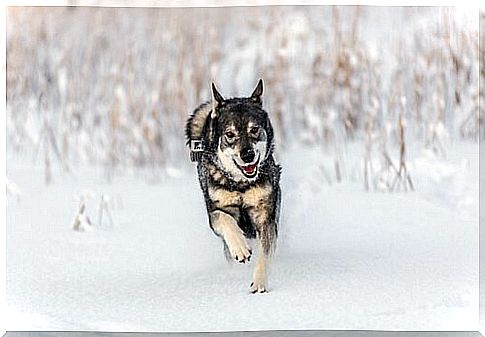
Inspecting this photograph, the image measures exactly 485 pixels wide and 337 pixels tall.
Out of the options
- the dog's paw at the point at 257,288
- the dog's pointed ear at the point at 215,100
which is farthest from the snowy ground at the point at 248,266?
the dog's pointed ear at the point at 215,100

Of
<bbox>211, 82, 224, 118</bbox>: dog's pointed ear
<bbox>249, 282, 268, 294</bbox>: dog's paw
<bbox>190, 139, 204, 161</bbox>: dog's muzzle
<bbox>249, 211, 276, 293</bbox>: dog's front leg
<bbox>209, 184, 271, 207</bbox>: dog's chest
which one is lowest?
<bbox>249, 282, 268, 294</bbox>: dog's paw

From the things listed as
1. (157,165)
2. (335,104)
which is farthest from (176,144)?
(335,104)

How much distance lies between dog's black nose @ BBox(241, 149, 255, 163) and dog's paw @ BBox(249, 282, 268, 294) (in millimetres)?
360

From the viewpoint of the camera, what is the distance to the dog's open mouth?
8.38 feet

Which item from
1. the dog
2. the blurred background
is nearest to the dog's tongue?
the dog

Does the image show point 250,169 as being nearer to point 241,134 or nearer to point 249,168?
point 249,168

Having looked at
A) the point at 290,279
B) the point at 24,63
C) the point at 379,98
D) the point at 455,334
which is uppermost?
the point at 24,63

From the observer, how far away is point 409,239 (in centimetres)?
259

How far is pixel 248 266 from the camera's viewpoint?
8.39ft

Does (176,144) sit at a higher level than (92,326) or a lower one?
higher

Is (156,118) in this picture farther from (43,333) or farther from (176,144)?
(43,333)

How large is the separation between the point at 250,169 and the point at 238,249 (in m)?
0.24

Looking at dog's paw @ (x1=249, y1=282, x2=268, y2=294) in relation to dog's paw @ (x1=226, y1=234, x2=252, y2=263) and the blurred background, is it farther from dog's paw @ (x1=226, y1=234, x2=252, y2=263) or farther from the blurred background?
the blurred background

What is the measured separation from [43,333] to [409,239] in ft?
3.65
